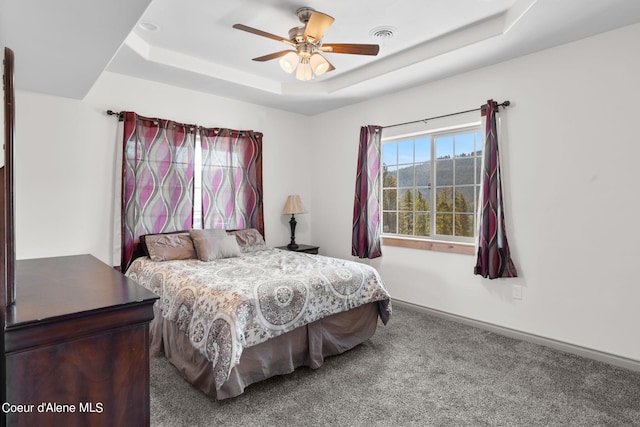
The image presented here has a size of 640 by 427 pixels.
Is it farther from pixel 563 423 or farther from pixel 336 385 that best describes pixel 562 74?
pixel 336 385

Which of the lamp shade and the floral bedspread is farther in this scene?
the lamp shade

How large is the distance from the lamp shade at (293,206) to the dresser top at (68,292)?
9.70ft

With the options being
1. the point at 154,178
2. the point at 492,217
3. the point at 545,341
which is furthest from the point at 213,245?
the point at 545,341

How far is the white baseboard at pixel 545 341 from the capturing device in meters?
2.50

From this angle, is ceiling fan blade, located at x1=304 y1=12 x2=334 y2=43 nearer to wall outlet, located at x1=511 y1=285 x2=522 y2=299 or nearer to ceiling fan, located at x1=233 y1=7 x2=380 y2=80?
ceiling fan, located at x1=233 y1=7 x2=380 y2=80

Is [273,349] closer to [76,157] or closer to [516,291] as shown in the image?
[516,291]

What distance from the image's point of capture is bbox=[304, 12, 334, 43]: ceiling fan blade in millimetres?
2154

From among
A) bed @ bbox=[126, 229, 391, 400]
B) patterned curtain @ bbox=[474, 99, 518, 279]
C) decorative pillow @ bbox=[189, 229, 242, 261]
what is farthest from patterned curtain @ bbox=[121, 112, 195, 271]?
patterned curtain @ bbox=[474, 99, 518, 279]

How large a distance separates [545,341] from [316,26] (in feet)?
10.2

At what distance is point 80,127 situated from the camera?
3.16 m

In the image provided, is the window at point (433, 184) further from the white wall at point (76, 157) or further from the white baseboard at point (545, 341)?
the white wall at point (76, 157)

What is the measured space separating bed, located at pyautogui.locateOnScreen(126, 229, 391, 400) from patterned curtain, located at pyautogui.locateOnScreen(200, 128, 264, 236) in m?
0.81

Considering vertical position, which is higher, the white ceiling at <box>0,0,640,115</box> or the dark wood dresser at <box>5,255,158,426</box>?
the white ceiling at <box>0,0,640,115</box>

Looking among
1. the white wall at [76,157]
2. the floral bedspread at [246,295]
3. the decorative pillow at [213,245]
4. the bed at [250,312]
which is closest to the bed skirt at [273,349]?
the bed at [250,312]
